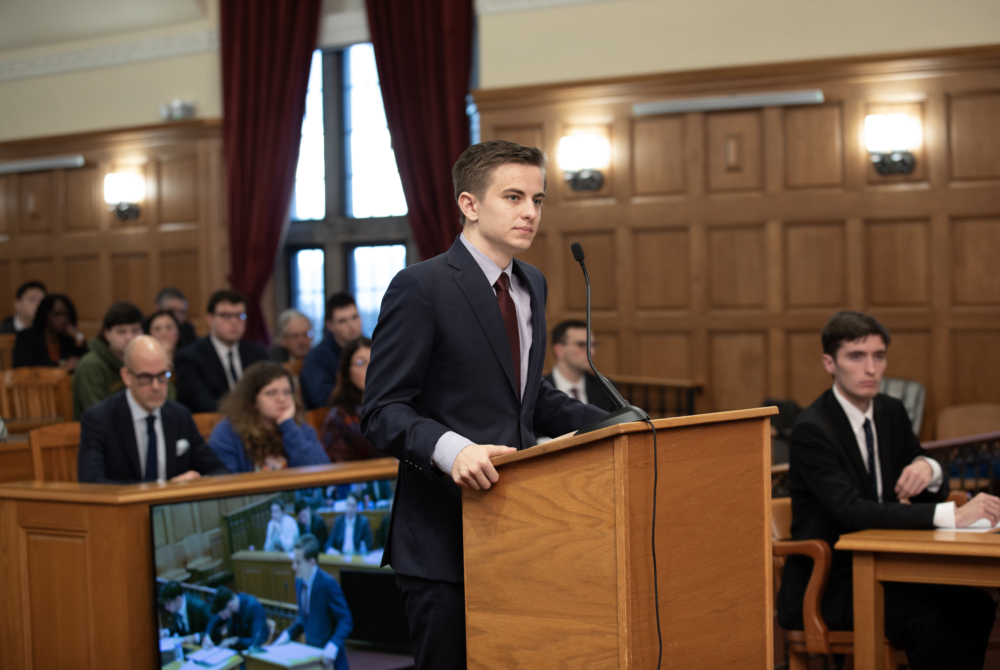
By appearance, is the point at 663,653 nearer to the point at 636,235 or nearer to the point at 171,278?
the point at 636,235

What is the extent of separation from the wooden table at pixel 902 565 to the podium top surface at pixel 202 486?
1.57 m

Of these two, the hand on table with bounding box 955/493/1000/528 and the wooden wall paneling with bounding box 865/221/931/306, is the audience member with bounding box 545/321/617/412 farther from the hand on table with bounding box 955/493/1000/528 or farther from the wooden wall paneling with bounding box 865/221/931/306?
the wooden wall paneling with bounding box 865/221/931/306

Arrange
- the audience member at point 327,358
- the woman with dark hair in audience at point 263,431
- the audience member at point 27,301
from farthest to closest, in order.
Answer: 1. the audience member at point 27,301
2. the audience member at point 327,358
3. the woman with dark hair in audience at point 263,431

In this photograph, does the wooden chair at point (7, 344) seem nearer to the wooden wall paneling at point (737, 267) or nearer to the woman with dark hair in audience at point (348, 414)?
the woman with dark hair in audience at point (348, 414)

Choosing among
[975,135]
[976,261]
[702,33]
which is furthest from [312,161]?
[976,261]

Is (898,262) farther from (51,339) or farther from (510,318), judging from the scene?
(51,339)

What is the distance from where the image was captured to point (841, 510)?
266cm

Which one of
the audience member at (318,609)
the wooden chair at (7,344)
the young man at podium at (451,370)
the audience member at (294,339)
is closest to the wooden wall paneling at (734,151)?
the audience member at (294,339)

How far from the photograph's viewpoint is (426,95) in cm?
734

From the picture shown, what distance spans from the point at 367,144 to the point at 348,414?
440 centimetres

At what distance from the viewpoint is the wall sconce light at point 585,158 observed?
6.72 metres

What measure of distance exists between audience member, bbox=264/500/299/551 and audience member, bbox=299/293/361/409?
2274 millimetres

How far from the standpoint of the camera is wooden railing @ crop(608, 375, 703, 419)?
21.5 feet

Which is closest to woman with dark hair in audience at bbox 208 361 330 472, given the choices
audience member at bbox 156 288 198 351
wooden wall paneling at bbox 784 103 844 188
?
audience member at bbox 156 288 198 351
